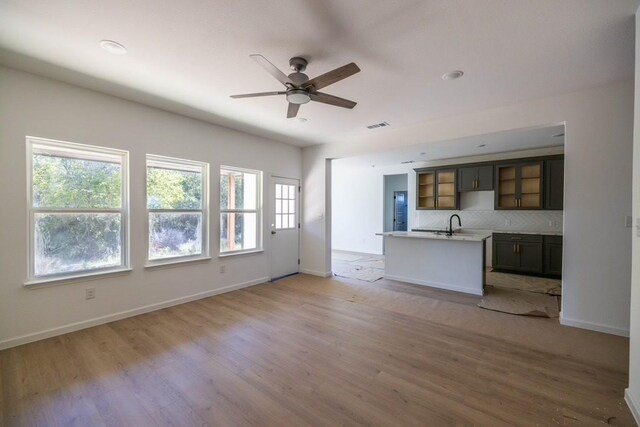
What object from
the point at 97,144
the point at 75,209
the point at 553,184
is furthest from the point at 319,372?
the point at 553,184

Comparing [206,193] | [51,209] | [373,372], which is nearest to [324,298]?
[373,372]

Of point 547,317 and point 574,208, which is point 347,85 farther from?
point 547,317

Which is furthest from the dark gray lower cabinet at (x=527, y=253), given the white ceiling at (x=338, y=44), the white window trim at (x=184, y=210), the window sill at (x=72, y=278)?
the window sill at (x=72, y=278)

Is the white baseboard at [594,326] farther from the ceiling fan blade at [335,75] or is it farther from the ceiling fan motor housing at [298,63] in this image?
the ceiling fan motor housing at [298,63]

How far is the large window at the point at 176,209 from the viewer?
3.77 m

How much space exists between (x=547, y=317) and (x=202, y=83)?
199 inches

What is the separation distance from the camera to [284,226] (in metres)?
5.66

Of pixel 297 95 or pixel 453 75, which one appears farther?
pixel 453 75

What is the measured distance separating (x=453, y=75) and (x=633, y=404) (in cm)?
295

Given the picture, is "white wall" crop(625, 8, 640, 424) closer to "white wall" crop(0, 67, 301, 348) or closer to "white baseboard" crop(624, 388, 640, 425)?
"white baseboard" crop(624, 388, 640, 425)

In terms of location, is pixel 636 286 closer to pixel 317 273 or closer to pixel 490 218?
pixel 317 273

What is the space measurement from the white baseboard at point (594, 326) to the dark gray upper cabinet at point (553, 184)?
10.6 ft

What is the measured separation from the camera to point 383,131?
15.3 feet

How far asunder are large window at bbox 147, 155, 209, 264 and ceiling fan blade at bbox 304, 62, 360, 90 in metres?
2.67
